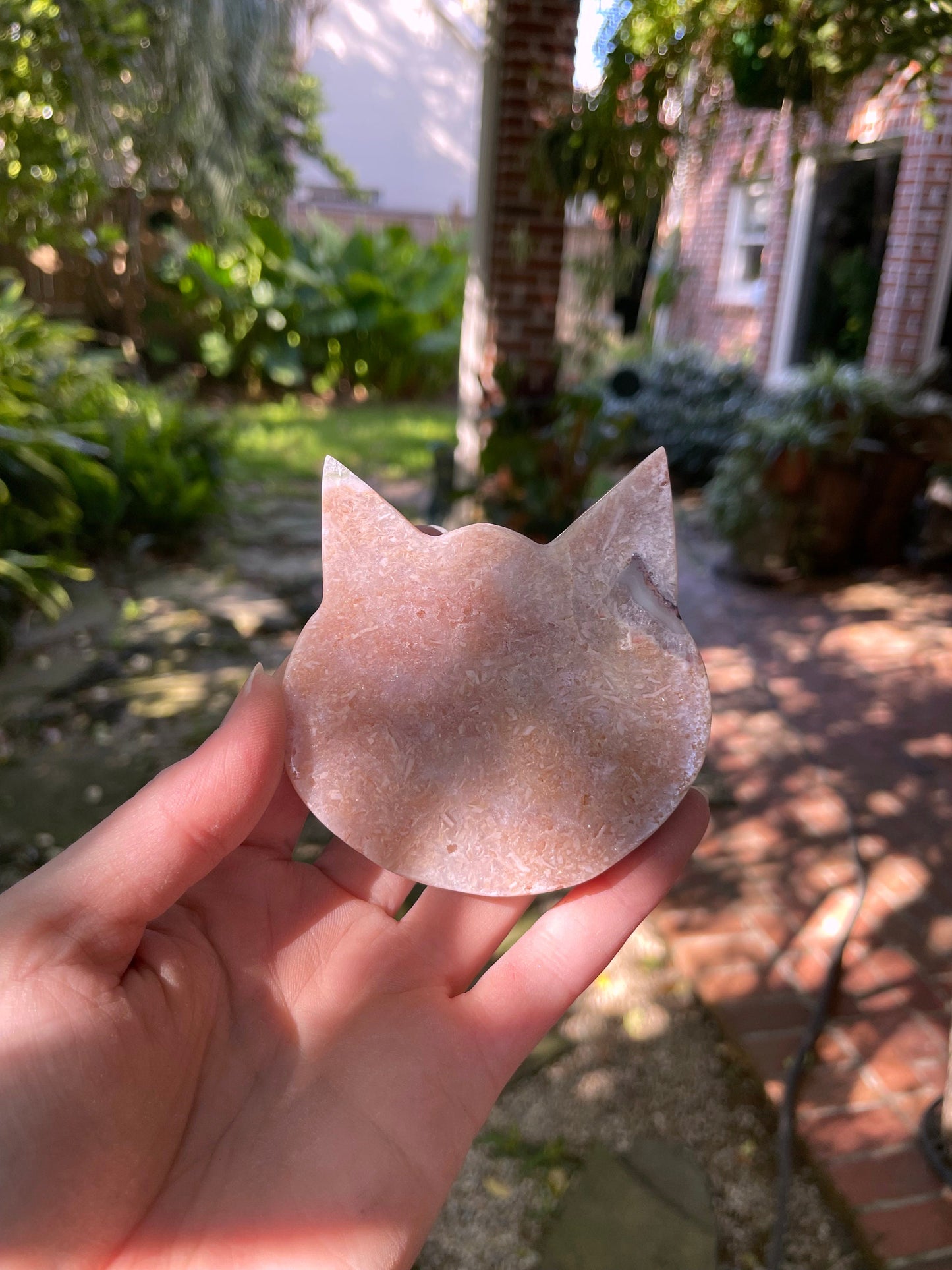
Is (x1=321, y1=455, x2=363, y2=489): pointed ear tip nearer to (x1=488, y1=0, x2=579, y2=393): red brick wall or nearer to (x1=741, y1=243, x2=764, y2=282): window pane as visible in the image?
(x1=488, y1=0, x2=579, y2=393): red brick wall

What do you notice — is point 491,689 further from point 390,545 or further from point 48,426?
point 48,426

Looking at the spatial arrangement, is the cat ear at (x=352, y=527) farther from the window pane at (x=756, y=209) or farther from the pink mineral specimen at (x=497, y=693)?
the window pane at (x=756, y=209)

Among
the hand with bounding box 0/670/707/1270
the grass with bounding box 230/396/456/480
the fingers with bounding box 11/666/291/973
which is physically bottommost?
the grass with bounding box 230/396/456/480

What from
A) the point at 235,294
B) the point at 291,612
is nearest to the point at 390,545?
the point at 291,612

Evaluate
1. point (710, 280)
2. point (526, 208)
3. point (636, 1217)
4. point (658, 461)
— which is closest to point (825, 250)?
point (710, 280)

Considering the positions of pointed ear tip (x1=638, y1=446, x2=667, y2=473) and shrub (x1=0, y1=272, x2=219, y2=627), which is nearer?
pointed ear tip (x1=638, y1=446, x2=667, y2=473)

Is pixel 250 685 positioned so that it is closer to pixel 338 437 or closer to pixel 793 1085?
pixel 793 1085

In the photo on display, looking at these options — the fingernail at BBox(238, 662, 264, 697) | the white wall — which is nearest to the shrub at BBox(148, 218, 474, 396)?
the white wall
